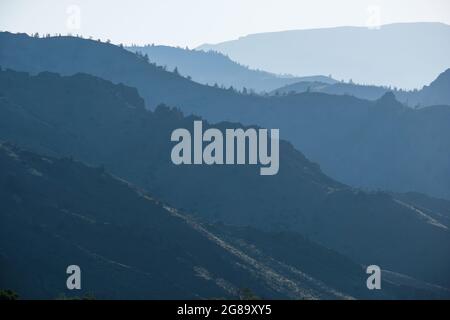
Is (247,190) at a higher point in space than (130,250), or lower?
higher

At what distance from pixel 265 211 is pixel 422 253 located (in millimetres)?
22147

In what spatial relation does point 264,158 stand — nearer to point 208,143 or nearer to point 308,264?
point 208,143

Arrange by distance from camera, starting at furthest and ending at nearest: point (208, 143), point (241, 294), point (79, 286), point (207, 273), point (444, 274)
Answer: point (208, 143) → point (444, 274) → point (207, 273) → point (241, 294) → point (79, 286)

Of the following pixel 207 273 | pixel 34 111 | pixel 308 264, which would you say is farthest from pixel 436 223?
pixel 34 111

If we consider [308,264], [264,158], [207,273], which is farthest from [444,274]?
[207,273]

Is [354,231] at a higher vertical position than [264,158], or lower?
lower

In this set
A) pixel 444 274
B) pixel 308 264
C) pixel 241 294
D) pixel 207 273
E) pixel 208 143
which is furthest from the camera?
pixel 208 143

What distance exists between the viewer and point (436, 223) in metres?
140

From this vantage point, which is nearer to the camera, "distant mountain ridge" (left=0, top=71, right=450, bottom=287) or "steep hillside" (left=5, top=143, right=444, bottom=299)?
"steep hillside" (left=5, top=143, right=444, bottom=299)

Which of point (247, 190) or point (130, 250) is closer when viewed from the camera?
point (130, 250)

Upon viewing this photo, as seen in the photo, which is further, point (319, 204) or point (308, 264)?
point (319, 204)

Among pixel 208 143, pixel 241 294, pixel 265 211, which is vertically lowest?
pixel 241 294

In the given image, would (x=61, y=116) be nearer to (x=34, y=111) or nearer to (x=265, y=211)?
(x=34, y=111)

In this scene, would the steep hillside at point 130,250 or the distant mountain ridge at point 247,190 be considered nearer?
the steep hillside at point 130,250
